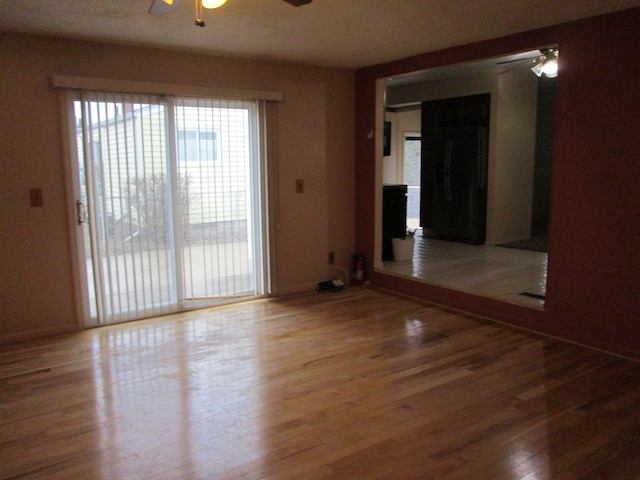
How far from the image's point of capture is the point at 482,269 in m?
5.65

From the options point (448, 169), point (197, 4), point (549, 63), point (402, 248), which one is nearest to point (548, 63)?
point (549, 63)

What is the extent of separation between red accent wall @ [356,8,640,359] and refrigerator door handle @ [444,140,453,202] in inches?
131

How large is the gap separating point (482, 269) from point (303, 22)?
11.4 ft

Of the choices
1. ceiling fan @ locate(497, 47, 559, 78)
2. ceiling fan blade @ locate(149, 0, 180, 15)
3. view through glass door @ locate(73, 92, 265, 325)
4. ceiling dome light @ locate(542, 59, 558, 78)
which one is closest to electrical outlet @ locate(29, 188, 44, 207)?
view through glass door @ locate(73, 92, 265, 325)

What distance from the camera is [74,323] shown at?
4.06 m

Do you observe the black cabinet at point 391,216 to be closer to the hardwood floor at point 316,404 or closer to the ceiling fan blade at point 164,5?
the hardwood floor at point 316,404

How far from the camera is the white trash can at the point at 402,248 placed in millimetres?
6125

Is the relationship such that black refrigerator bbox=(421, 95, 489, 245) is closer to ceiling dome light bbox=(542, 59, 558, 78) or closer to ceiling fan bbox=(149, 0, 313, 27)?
ceiling dome light bbox=(542, 59, 558, 78)

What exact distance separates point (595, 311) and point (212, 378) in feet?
8.78

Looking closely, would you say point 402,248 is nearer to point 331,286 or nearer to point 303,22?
point 331,286

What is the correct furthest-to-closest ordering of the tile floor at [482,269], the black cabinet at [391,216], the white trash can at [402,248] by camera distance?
the black cabinet at [391,216] < the white trash can at [402,248] < the tile floor at [482,269]

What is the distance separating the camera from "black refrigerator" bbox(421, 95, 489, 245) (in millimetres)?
7059

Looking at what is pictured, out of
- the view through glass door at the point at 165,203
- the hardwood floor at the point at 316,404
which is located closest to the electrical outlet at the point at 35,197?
the view through glass door at the point at 165,203

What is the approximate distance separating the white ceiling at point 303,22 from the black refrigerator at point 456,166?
3.03m
